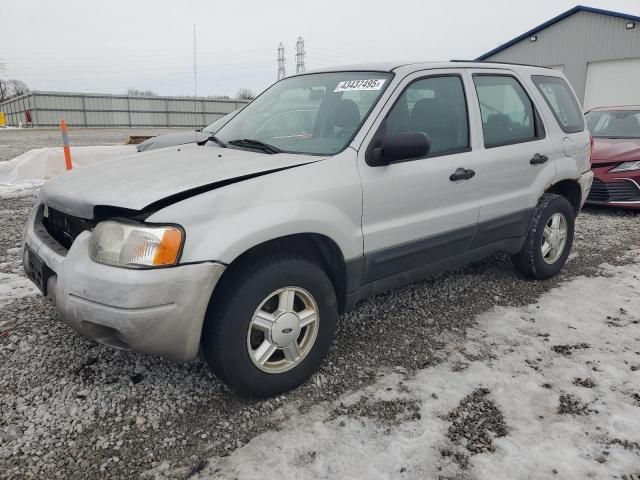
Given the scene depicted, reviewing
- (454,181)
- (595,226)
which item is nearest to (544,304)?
(454,181)

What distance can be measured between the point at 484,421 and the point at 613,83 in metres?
21.9

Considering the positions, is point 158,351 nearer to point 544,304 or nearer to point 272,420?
point 272,420

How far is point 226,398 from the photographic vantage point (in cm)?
262

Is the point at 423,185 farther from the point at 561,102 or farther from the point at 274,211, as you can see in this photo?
the point at 561,102

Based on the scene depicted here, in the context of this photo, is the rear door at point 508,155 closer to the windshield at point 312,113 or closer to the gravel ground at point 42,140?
the windshield at point 312,113

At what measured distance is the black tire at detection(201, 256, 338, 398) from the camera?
7.61 ft

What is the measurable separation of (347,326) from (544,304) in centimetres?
161

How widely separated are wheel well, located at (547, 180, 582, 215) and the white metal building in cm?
1572

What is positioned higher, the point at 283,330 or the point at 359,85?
the point at 359,85

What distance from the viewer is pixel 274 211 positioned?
2398 millimetres

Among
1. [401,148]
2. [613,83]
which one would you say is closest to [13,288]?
[401,148]

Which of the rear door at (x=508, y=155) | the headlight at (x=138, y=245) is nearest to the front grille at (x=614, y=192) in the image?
the rear door at (x=508, y=155)

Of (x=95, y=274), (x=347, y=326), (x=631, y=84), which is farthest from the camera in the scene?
(x=631, y=84)

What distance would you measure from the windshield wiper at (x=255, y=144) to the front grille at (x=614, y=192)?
5.91 meters
